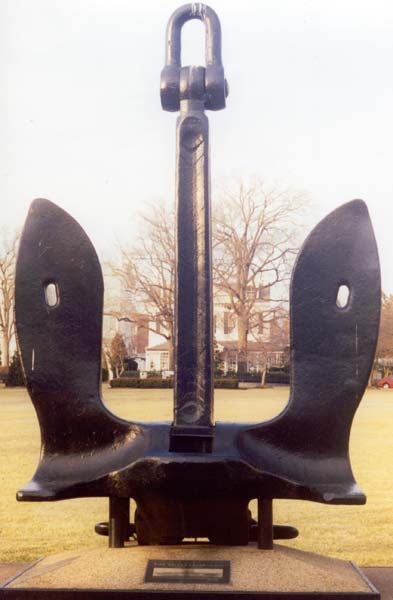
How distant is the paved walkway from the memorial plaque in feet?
2.36

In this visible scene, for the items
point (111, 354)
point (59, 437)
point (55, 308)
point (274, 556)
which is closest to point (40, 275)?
point (55, 308)

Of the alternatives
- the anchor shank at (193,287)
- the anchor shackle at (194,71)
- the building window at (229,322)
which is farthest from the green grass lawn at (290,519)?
the building window at (229,322)

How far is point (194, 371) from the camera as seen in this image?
113 inches

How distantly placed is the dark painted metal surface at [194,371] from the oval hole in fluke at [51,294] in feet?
0.03

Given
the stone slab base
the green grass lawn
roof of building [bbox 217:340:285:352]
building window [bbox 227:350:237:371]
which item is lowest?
the green grass lawn

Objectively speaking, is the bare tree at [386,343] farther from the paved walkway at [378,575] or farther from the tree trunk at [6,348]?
the paved walkway at [378,575]

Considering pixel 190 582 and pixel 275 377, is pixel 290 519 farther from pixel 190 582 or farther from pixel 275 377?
pixel 275 377

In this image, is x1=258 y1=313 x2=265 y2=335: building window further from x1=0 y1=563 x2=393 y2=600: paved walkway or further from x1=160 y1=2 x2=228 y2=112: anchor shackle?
x1=160 y1=2 x2=228 y2=112: anchor shackle

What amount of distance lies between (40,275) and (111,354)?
20753 millimetres

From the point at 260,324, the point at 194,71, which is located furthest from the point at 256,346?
the point at 194,71

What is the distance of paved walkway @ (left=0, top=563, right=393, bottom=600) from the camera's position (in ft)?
10.4

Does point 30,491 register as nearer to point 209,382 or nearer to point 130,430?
point 130,430

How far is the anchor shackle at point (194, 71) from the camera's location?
300 cm

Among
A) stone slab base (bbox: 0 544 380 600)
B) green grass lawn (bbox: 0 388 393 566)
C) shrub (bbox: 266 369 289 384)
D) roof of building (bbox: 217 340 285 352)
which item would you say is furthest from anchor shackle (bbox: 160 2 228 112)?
shrub (bbox: 266 369 289 384)
